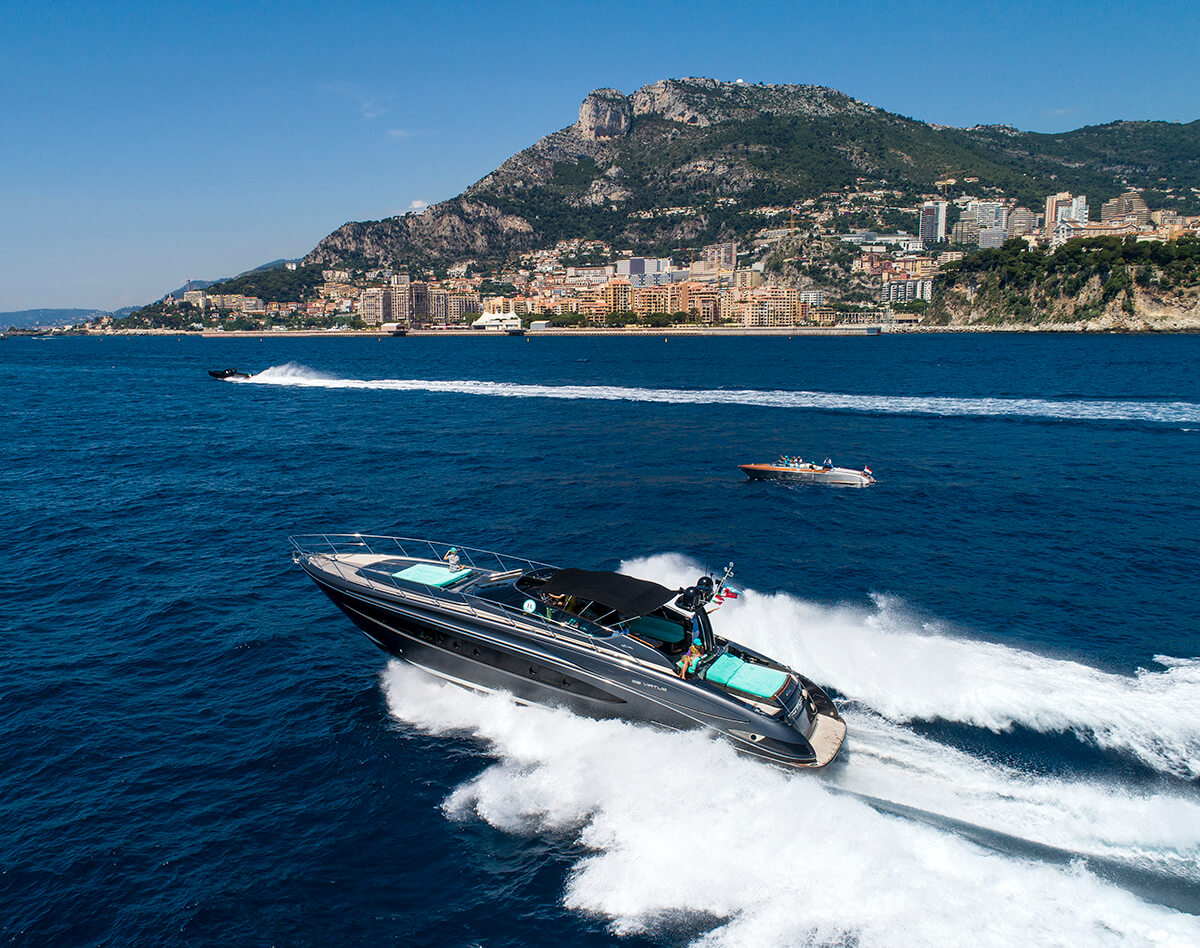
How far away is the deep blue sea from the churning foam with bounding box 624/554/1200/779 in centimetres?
8

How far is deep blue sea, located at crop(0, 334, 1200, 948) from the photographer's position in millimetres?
9148

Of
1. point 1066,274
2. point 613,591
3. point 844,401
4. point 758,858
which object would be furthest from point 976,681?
point 1066,274

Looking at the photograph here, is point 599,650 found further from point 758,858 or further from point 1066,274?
point 1066,274

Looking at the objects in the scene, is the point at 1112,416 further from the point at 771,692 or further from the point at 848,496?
the point at 771,692

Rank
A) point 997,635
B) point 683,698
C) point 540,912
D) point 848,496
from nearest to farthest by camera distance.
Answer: point 540,912, point 683,698, point 997,635, point 848,496

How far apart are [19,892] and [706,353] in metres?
118

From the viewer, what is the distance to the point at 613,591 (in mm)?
12906

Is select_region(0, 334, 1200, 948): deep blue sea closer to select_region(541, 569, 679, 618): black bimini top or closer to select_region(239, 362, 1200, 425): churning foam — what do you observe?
select_region(541, 569, 679, 618): black bimini top

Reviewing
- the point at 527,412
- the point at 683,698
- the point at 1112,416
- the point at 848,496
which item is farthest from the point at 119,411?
the point at 1112,416

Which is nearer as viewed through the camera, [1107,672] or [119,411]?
[1107,672]

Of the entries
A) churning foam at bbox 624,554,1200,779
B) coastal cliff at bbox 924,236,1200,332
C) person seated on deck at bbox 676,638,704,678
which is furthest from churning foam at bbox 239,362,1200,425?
coastal cliff at bbox 924,236,1200,332

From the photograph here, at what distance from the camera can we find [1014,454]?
38031 millimetres

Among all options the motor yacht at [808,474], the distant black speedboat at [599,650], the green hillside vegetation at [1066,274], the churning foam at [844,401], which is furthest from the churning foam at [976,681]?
the green hillside vegetation at [1066,274]

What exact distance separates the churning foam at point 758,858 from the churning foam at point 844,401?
4589cm
